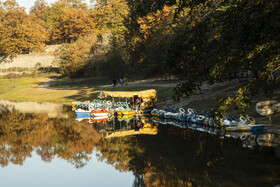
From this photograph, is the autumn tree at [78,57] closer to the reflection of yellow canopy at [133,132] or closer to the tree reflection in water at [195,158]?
the reflection of yellow canopy at [133,132]

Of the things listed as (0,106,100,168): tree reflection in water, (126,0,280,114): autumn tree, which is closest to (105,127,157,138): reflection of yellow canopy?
(0,106,100,168): tree reflection in water

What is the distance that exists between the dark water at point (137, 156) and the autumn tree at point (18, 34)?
79.4 metres

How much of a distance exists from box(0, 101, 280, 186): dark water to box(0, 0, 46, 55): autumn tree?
260 feet

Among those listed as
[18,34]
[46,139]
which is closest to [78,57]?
[18,34]

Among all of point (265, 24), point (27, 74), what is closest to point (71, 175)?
point (265, 24)

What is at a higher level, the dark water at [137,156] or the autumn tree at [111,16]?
the autumn tree at [111,16]

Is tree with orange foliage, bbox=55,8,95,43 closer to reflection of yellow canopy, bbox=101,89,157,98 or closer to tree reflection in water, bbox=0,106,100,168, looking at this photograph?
reflection of yellow canopy, bbox=101,89,157,98

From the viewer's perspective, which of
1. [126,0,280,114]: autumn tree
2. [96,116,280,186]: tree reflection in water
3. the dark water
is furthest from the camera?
the dark water

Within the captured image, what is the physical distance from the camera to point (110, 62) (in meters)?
73.1

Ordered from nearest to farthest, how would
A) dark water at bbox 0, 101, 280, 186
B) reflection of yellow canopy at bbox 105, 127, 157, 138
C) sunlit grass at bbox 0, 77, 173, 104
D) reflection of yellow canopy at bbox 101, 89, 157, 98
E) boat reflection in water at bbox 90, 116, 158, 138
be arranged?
dark water at bbox 0, 101, 280, 186, reflection of yellow canopy at bbox 105, 127, 157, 138, boat reflection in water at bbox 90, 116, 158, 138, reflection of yellow canopy at bbox 101, 89, 157, 98, sunlit grass at bbox 0, 77, 173, 104

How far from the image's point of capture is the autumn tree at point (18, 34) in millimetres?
109000

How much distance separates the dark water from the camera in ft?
59.9

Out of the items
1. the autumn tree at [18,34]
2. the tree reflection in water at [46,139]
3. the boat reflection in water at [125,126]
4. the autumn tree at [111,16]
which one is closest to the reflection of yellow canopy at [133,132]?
the boat reflection in water at [125,126]

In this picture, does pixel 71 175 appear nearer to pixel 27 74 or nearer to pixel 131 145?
pixel 131 145
